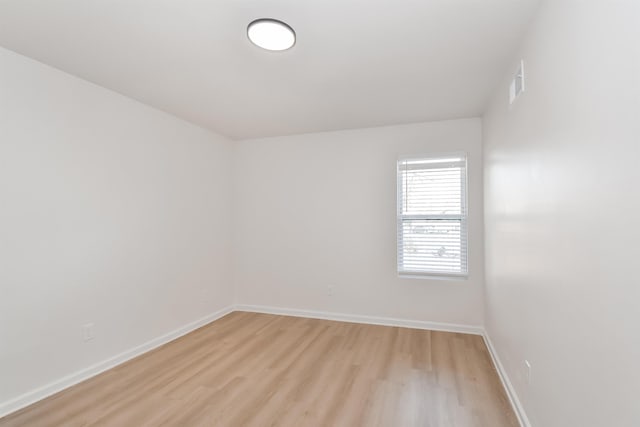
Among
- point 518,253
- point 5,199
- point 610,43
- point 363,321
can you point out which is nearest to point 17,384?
point 5,199

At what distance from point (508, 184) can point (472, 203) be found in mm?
1351

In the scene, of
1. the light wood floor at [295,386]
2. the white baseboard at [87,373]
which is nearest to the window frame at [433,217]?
the light wood floor at [295,386]

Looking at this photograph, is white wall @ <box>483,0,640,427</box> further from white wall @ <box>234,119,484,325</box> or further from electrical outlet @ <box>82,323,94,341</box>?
electrical outlet @ <box>82,323,94,341</box>

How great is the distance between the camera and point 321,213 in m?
4.24

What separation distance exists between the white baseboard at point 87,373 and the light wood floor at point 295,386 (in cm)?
6

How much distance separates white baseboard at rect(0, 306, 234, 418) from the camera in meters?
2.16

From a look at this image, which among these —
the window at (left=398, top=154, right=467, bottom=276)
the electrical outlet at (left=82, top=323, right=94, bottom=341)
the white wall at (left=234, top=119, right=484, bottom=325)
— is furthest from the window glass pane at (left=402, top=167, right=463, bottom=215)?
the electrical outlet at (left=82, top=323, right=94, bottom=341)

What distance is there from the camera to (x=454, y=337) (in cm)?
349

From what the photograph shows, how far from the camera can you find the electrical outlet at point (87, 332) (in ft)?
8.55

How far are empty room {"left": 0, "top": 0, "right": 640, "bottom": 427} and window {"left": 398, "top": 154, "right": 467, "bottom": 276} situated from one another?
1.0 inches

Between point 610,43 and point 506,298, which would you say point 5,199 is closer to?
point 610,43

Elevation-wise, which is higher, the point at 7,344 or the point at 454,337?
the point at 7,344

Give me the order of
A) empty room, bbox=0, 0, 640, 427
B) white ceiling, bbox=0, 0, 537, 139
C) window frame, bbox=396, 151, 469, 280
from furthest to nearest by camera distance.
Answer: window frame, bbox=396, 151, 469, 280, white ceiling, bbox=0, 0, 537, 139, empty room, bbox=0, 0, 640, 427

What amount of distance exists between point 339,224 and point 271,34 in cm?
265
